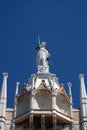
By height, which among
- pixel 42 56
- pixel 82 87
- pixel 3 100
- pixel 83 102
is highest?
pixel 42 56

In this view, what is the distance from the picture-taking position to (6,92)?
1357 inches

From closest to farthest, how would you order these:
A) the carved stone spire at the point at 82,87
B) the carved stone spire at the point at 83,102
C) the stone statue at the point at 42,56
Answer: the carved stone spire at the point at 83,102 < the carved stone spire at the point at 82,87 < the stone statue at the point at 42,56

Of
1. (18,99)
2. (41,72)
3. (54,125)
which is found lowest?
(54,125)

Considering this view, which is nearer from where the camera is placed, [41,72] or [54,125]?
[54,125]

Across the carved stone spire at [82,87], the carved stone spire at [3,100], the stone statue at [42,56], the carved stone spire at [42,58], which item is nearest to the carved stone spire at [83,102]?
the carved stone spire at [82,87]

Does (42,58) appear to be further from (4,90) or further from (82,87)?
(4,90)

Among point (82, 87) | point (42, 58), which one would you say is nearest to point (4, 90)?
point (42, 58)

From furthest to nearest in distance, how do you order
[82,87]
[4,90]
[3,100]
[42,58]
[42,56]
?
[42,56], [42,58], [82,87], [4,90], [3,100]

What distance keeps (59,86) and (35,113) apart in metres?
3.52

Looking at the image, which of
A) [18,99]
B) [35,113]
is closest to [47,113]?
[35,113]

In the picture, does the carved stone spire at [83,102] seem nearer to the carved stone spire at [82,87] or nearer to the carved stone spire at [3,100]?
the carved stone spire at [82,87]

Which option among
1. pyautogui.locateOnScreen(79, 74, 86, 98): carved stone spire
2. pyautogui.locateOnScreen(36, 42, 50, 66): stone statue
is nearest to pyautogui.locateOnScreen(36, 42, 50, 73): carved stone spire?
pyautogui.locateOnScreen(36, 42, 50, 66): stone statue

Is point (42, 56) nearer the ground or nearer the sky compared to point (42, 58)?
nearer the sky

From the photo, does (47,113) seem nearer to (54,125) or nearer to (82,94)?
(54,125)
